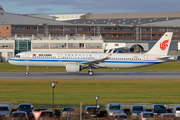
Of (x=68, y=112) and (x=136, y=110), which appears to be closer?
(x=68, y=112)

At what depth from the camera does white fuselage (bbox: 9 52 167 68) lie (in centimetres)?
5631

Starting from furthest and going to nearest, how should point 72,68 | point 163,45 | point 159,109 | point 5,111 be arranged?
point 163,45
point 72,68
point 159,109
point 5,111

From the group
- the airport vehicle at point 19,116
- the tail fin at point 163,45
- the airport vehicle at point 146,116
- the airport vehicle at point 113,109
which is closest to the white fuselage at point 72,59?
the tail fin at point 163,45

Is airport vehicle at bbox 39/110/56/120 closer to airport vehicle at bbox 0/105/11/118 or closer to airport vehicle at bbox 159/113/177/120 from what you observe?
airport vehicle at bbox 0/105/11/118

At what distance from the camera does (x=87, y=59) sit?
58.1 m

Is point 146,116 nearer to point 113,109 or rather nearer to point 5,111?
point 113,109

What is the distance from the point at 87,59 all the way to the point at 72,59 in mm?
3019

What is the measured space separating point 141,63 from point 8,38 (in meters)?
61.7

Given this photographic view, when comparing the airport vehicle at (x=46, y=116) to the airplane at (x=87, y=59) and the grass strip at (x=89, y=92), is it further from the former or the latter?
the airplane at (x=87, y=59)

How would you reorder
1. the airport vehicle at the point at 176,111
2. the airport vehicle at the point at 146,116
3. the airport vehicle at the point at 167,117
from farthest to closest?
the airport vehicle at the point at 176,111 < the airport vehicle at the point at 167,117 < the airport vehicle at the point at 146,116

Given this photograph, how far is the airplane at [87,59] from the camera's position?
56.3m

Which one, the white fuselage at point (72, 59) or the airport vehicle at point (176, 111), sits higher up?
the white fuselage at point (72, 59)

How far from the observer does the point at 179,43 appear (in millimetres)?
143375

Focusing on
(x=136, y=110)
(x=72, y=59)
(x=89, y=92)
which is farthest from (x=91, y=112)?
(x=72, y=59)
